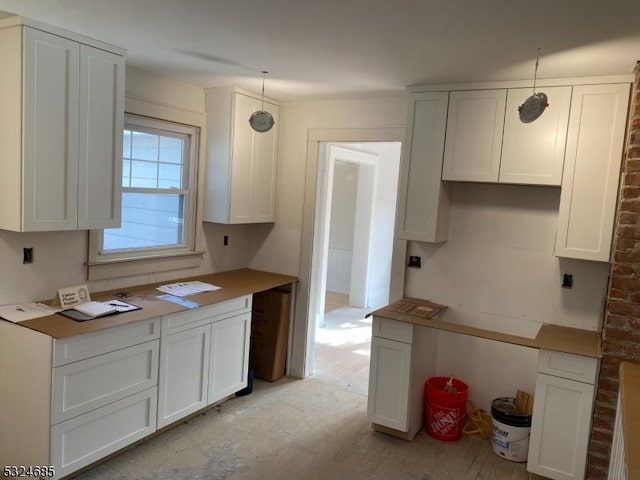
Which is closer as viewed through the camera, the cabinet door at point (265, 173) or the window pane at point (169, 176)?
the window pane at point (169, 176)

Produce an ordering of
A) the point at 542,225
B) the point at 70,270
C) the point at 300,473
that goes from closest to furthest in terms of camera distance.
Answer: the point at 300,473 → the point at 70,270 → the point at 542,225

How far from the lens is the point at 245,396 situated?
3.97m

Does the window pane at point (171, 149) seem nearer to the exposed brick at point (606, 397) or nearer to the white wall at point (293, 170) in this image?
the white wall at point (293, 170)

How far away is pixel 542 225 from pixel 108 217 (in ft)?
9.25

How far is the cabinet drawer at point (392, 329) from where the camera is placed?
3289 millimetres

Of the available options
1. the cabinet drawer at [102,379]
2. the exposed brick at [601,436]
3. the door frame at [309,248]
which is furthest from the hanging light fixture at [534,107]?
the cabinet drawer at [102,379]

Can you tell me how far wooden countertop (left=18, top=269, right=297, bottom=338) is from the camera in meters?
2.56

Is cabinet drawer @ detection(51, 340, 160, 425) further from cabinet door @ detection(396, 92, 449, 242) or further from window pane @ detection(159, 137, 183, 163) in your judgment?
cabinet door @ detection(396, 92, 449, 242)

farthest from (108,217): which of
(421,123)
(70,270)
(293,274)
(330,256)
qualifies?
(330,256)

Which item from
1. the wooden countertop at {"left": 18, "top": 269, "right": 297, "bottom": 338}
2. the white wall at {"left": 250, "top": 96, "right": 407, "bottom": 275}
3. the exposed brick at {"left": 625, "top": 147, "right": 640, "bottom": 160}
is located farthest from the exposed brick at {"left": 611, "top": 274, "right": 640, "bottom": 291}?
the wooden countertop at {"left": 18, "top": 269, "right": 297, "bottom": 338}

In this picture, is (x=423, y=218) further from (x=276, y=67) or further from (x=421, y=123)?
(x=276, y=67)

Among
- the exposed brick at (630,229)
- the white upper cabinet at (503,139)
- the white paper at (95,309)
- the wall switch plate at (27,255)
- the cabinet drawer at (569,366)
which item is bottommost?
the cabinet drawer at (569,366)

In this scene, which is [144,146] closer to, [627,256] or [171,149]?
[171,149]

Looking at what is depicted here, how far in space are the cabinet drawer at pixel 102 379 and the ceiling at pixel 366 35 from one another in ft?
5.72
